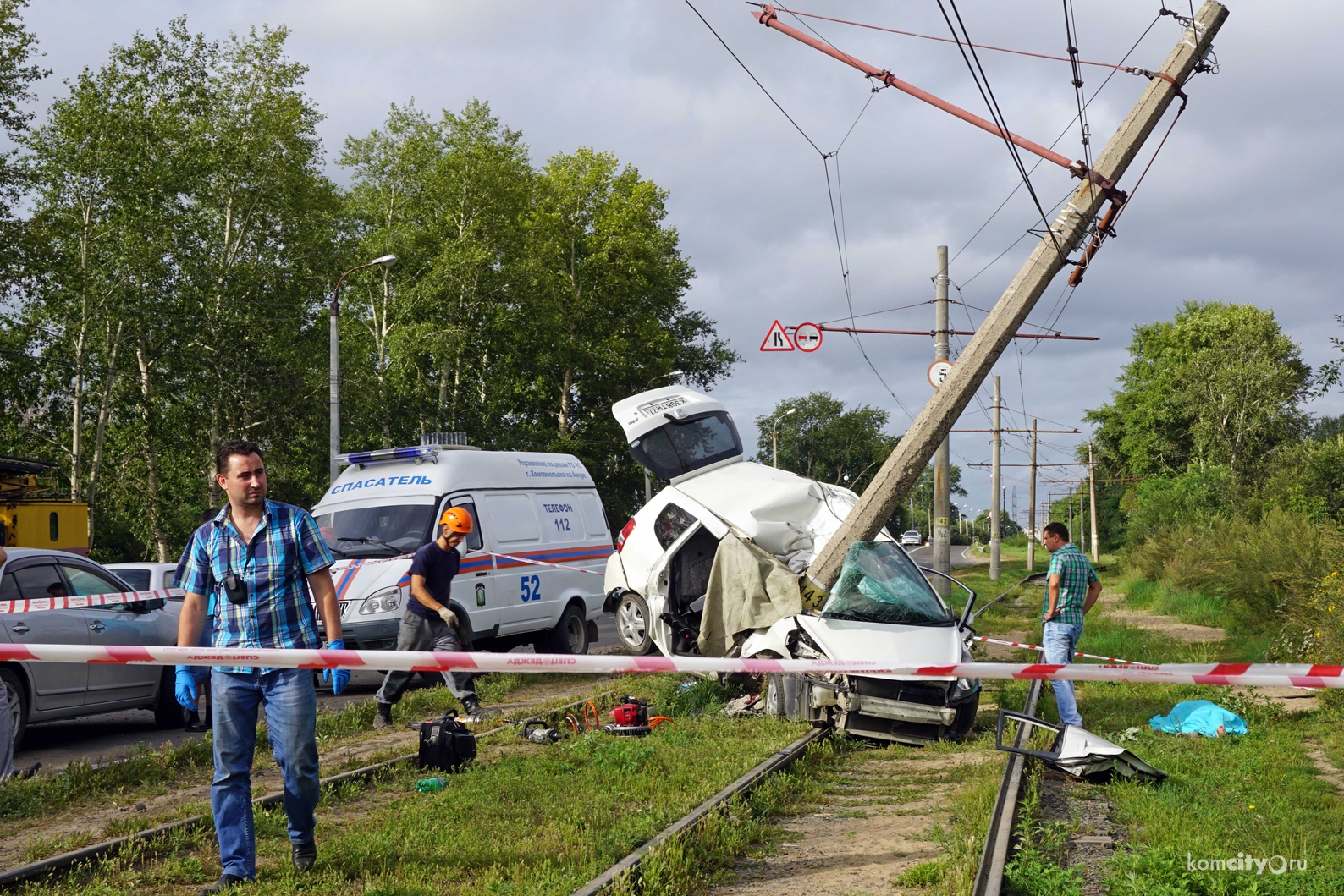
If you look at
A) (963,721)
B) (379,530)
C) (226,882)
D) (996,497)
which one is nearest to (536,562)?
(379,530)

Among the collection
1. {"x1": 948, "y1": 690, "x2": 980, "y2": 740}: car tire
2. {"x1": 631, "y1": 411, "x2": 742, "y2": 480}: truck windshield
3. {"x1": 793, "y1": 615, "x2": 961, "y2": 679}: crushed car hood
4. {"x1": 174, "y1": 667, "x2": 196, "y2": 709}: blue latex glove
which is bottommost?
{"x1": 948, "y1": 690, "x2": 980, "y2": 740}: car tire

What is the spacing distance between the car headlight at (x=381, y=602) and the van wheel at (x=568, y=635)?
3048mm

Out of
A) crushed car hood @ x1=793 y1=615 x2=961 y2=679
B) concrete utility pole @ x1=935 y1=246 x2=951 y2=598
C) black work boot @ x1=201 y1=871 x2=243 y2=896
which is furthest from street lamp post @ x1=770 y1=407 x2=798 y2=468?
black work boot @ x1=201 y1=871 x2=243 y2=896

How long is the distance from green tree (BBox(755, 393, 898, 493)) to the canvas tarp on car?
7845 centimetres

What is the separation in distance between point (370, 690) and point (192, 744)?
195 inches

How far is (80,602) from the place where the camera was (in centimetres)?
872

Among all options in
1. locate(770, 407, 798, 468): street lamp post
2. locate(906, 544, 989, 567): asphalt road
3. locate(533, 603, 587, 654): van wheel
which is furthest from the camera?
locate(906, 544, 989, 567): asphalt road

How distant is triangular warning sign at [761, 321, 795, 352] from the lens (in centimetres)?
1983

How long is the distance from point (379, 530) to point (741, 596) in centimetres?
469

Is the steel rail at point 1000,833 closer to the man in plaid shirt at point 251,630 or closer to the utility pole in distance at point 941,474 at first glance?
the man in plaid shirt at point 251,630

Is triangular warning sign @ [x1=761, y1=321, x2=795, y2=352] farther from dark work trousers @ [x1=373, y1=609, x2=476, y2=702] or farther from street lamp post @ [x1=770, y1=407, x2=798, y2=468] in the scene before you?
street lamp post @ [x1=770, y1=407, x2=798, y2=468]

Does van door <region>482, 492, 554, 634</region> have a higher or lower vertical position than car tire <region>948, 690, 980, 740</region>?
higher

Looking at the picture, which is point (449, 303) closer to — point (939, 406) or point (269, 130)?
point (269, 130)

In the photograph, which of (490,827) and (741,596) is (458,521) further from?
(490,827)
